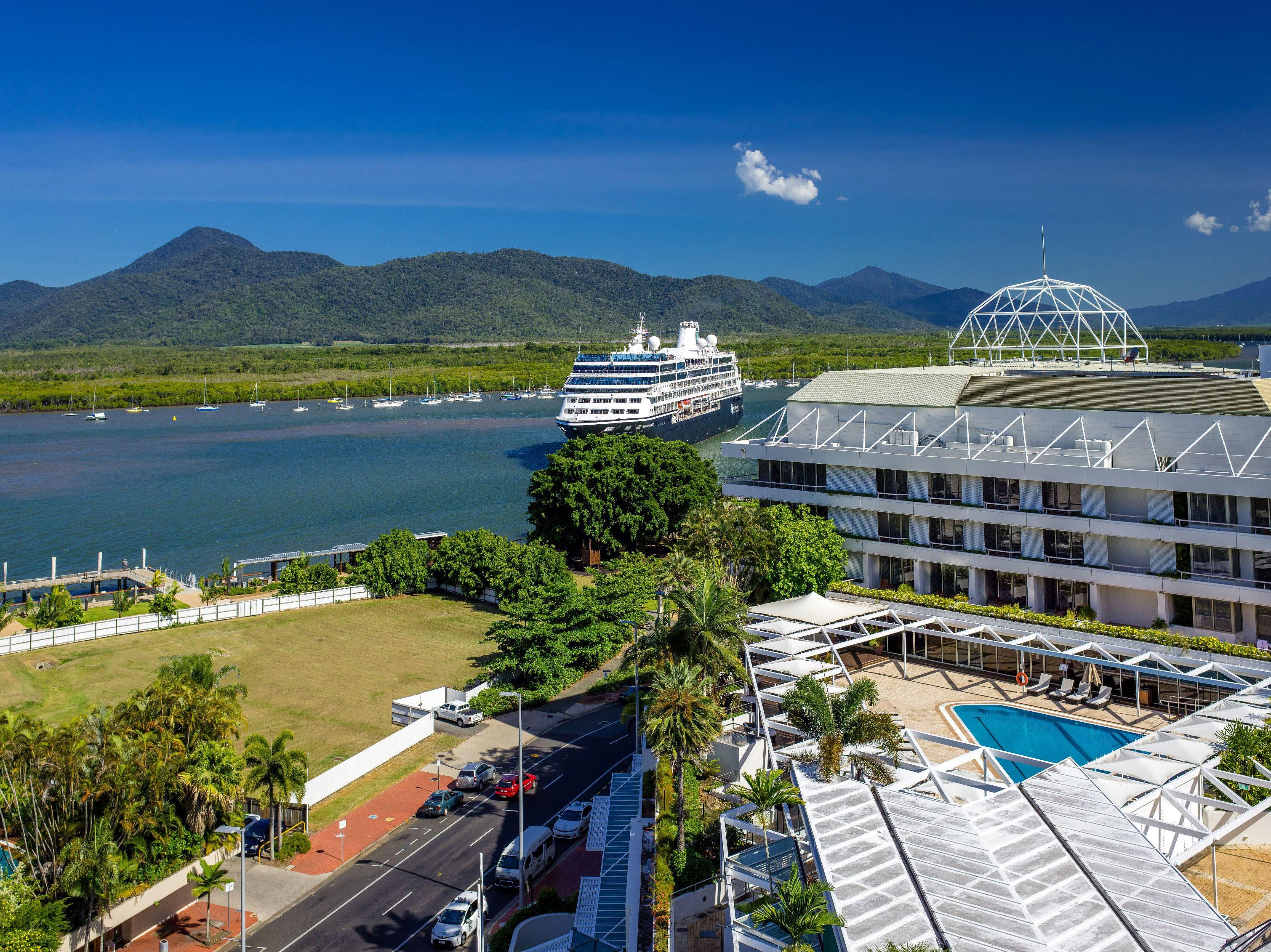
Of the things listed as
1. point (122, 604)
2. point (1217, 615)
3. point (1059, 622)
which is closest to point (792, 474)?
point (1059, 622)

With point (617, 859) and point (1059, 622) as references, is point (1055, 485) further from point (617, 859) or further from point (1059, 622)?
point (617, 859)

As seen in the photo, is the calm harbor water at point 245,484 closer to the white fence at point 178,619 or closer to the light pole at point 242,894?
the white fence at point 178,619

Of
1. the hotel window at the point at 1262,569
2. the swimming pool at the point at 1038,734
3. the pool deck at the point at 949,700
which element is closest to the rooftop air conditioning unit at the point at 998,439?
the hotel window at the point at 1262,569

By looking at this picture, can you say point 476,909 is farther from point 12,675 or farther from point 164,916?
point 12,675

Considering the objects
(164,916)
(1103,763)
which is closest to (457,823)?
(164,916)

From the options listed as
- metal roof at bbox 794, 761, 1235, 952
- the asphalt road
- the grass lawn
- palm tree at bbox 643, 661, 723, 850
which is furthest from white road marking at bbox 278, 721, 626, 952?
metal roof at bbox 794, 761, 1235, 952

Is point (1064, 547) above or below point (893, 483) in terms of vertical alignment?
below
